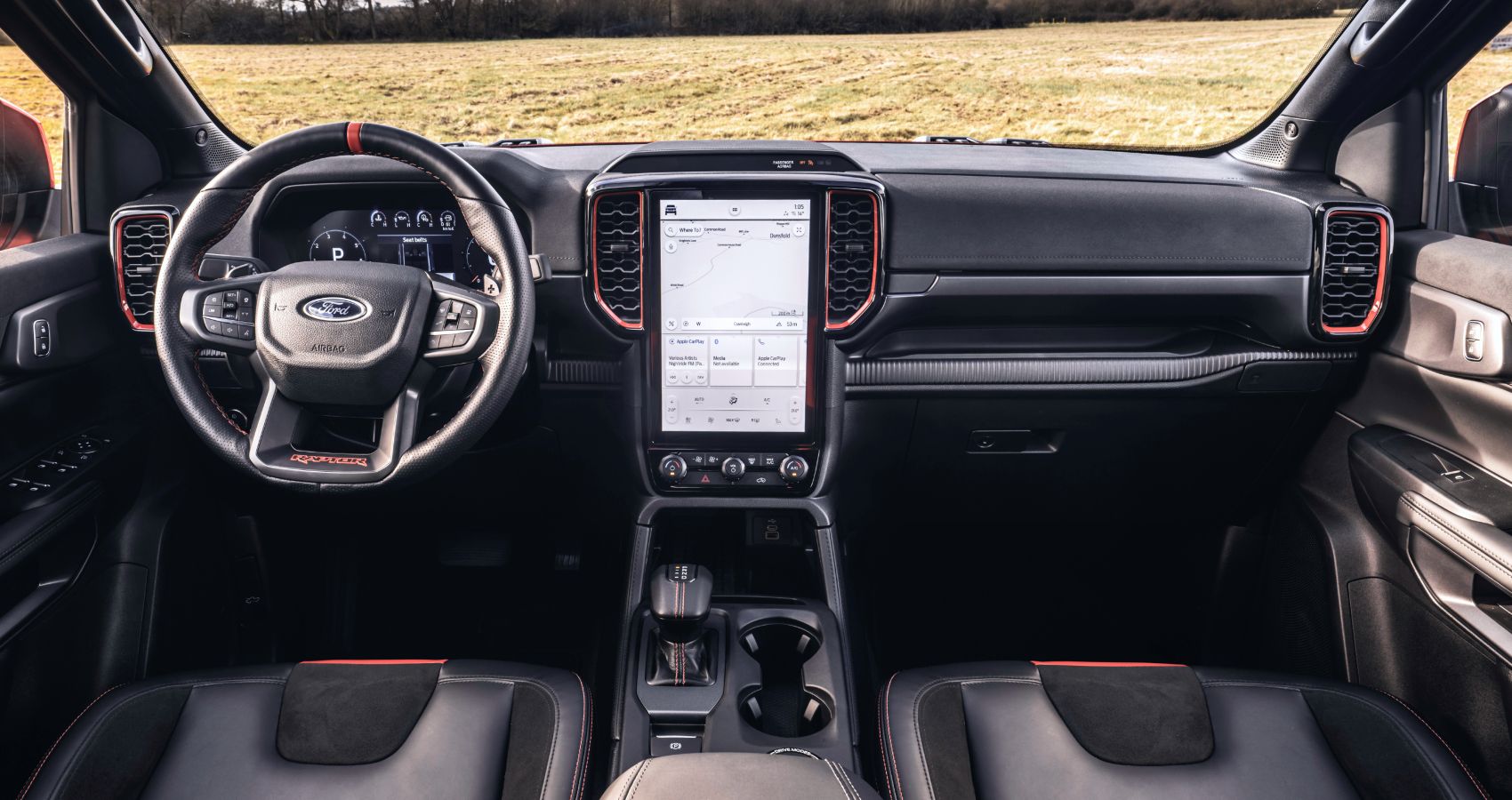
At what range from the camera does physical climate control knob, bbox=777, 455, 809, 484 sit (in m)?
2.17

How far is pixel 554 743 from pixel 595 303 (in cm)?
91

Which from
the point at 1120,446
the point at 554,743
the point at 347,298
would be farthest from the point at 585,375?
the point at 1120,446

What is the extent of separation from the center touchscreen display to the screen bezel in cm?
1

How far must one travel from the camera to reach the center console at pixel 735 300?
6.55 ft

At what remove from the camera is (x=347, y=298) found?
5.07 ft

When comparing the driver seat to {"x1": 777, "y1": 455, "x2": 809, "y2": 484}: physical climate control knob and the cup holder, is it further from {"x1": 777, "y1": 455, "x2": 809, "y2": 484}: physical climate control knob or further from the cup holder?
{"x1": 777, "y1": 455, "x2": 809, "y2": 484}: physical climate control knob

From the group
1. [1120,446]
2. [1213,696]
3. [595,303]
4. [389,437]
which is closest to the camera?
[389,437]

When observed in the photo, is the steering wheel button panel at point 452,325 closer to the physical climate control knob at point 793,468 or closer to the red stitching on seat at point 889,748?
the physical climate control knob at point 793,468

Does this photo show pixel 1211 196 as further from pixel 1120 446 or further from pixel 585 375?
pixel 585 375

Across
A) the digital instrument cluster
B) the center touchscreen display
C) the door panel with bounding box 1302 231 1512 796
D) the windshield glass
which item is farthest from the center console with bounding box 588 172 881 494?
the door panel with bounding box 1302 231 1512 796

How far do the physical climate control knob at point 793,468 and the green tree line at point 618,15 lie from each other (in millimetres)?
1131

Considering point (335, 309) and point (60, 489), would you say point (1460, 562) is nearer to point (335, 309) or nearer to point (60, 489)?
point (335, 309)

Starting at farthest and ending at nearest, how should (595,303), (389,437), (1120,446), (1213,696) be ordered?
(1120,446) < (595,303) < (1213,696) < (389,437)

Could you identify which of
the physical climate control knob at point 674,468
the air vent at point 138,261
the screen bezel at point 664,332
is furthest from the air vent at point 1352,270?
the air vent at point 138,261
